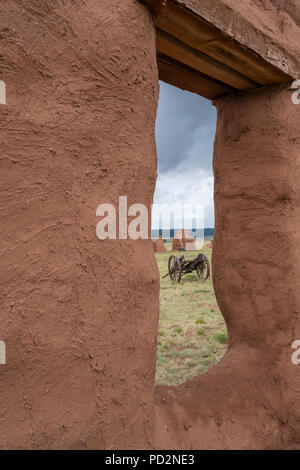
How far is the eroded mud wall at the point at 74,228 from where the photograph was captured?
3.49 ft

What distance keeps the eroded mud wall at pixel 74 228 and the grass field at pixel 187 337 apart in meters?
2.25

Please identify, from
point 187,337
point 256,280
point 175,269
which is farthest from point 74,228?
point 175,269

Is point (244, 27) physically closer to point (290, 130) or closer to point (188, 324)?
point (290, 130)

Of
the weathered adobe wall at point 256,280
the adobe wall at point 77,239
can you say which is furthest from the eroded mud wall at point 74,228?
the weathered adobe wall at point 256,280

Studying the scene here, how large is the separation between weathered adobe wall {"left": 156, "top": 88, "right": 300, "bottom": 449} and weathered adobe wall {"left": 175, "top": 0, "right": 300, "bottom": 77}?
0.24 metres

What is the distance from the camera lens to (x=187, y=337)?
4.94 m

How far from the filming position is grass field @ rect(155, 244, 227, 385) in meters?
3.69

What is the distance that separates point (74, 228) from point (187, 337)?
163 inches

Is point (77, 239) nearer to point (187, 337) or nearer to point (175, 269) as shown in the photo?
point (187, 337)

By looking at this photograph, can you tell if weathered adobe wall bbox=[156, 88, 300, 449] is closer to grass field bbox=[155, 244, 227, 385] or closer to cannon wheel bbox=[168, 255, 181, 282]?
grass field bbox=[155, 244, 227, 385]

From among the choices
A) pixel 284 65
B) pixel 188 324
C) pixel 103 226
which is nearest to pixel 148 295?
pixel 103 226

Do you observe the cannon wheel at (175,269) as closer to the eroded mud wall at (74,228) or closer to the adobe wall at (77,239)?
the adobe wall at (77,239)

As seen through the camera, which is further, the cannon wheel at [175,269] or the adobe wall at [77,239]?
the cannon wheel at [175,269]

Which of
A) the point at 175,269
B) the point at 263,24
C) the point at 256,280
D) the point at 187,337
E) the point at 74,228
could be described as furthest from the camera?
the point at 175,269
